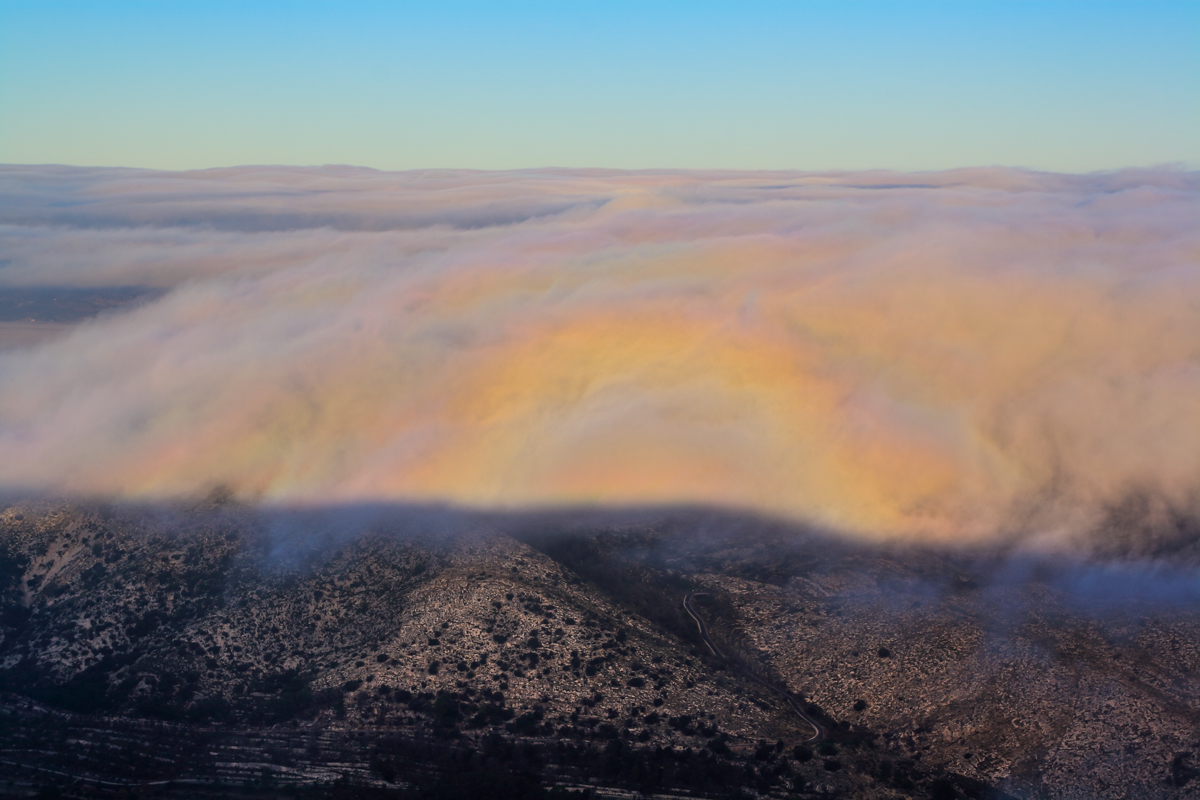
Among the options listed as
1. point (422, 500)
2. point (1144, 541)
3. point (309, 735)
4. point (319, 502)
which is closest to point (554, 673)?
point (309, 735)

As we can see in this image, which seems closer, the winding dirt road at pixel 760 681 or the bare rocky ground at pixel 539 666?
the bare rocky ground at pixel 539 666

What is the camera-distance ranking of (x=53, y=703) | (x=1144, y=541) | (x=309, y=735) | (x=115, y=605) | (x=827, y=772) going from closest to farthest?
1. (x=827, y=772)
2. (x=309, y=735)
3. (x=53, y=703)
4. (x=115, y=605)
5. (x=1144, y=541)

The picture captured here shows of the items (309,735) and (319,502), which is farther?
(319,502)

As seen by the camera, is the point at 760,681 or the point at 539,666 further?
the point at 760,681

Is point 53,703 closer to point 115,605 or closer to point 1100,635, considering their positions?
point 115,605

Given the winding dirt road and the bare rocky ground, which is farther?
the winding dirt road
